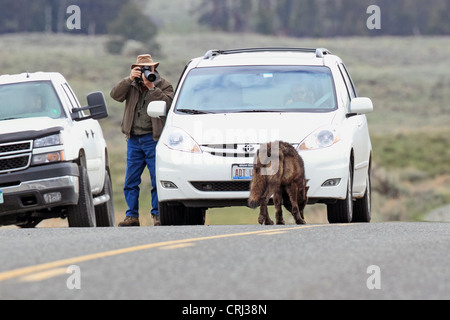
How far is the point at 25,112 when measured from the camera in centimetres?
1408

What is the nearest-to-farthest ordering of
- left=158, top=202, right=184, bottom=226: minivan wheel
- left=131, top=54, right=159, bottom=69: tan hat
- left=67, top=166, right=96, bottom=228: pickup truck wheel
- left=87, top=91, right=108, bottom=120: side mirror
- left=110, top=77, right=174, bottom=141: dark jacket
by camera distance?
1. left=67, top=166, right=96, bottom=228: pickup truck wheel
2. left=158, top=202, right=184, bottom=226: minivan wheel
3. left=87, top=91, right=108, bottom=120: side mirror
4. left=110, top=77, right=174, bottom=141: dark jacket
5. left=131, top=54, right=159, bottom=69: tan hat

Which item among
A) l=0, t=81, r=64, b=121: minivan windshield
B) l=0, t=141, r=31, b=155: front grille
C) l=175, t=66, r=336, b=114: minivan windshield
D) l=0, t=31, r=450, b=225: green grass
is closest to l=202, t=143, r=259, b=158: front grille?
l=175, t=66, r=336, b=114: minivan windshield

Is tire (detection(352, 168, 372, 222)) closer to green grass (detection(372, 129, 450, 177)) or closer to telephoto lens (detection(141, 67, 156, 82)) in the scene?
telephoto lens (detection(141, 67, 156, 82))

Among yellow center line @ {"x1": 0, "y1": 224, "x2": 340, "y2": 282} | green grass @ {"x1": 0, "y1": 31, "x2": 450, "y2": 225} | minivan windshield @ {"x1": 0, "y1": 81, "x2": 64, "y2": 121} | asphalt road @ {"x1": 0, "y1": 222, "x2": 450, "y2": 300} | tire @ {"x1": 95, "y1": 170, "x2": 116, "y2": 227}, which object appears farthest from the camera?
green grass @ {"x1": 0, "y1": 31, "x2": 450, "y2": 225}

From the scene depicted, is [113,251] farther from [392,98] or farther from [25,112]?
[392,98]

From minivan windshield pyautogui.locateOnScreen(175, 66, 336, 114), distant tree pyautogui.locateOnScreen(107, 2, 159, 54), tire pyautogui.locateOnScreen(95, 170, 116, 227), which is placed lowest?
distant tree pyautogui.locateOnScreen(107, 2, 159, 54)

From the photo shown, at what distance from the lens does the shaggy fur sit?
40.9 feet

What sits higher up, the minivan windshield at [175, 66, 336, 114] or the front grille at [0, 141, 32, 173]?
the minivan windshield at [175, 66, 336, 114]

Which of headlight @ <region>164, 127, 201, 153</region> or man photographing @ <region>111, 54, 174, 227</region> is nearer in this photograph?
headlight @ <region>164, 127, 201, 153</region>

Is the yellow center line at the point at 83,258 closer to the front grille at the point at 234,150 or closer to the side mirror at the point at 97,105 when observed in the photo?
the front grille at the point at 234,150

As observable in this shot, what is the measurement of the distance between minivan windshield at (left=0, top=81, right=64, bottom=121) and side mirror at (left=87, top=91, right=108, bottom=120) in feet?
1.24

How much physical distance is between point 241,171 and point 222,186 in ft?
0.97

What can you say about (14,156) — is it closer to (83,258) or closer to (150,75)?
(150,75)

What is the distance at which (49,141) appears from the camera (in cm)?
1294
